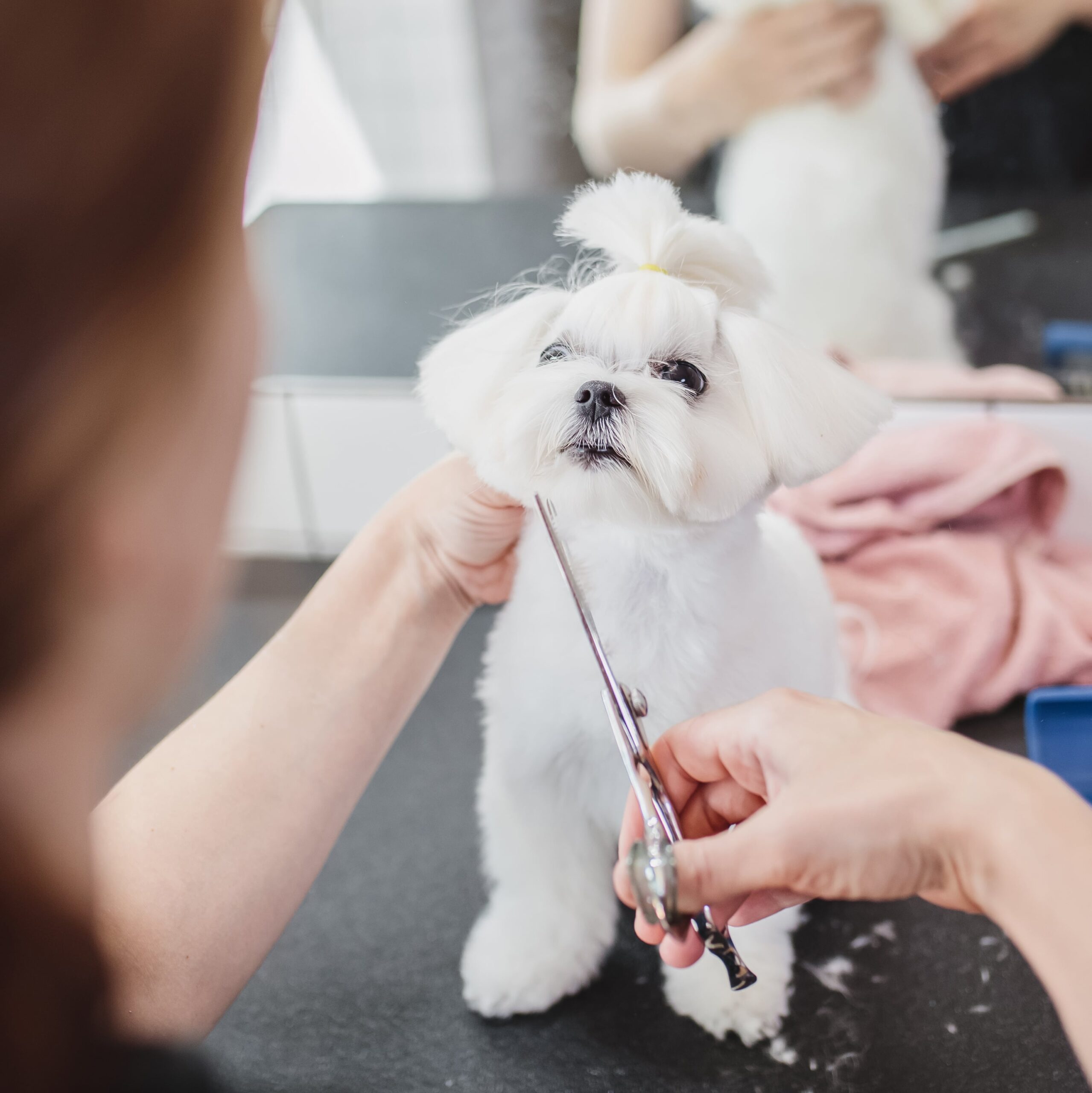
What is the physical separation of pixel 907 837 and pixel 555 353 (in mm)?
354

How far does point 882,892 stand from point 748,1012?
0.25m

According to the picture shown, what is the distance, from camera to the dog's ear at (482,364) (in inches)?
23.0

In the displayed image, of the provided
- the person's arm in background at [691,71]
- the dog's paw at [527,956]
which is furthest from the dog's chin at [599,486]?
the person's arm in background at [691,71]

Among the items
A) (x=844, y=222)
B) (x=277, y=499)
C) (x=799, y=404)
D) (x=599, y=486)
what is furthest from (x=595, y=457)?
(x=844, y=222)

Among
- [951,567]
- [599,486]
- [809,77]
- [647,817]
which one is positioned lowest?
[951,567]

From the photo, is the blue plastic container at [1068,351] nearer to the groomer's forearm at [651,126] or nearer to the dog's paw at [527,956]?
the groomer's forearm at [651,126]

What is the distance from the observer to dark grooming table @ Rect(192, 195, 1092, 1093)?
23.2 inches

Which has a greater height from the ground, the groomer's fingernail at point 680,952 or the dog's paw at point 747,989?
the groomer's fingernail at point 680,952

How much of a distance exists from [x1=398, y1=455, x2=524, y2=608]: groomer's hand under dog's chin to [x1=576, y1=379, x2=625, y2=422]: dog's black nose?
0.55ft

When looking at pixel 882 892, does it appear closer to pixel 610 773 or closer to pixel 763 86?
pixel 610 773

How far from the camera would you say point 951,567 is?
0.97 metres

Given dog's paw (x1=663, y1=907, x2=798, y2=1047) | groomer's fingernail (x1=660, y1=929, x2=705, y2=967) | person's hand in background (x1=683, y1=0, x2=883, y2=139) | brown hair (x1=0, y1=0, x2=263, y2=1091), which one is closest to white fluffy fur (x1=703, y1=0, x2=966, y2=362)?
person's hand in background (x1=683, y1=0, x2=883, y2=139)

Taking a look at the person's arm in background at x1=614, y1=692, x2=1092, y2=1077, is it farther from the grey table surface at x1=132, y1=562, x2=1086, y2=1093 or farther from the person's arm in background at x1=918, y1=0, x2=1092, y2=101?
the person's arm in background at x1=918, y1=0, x2=1092, y2=101

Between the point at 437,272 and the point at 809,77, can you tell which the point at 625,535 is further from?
the point at 809,77
